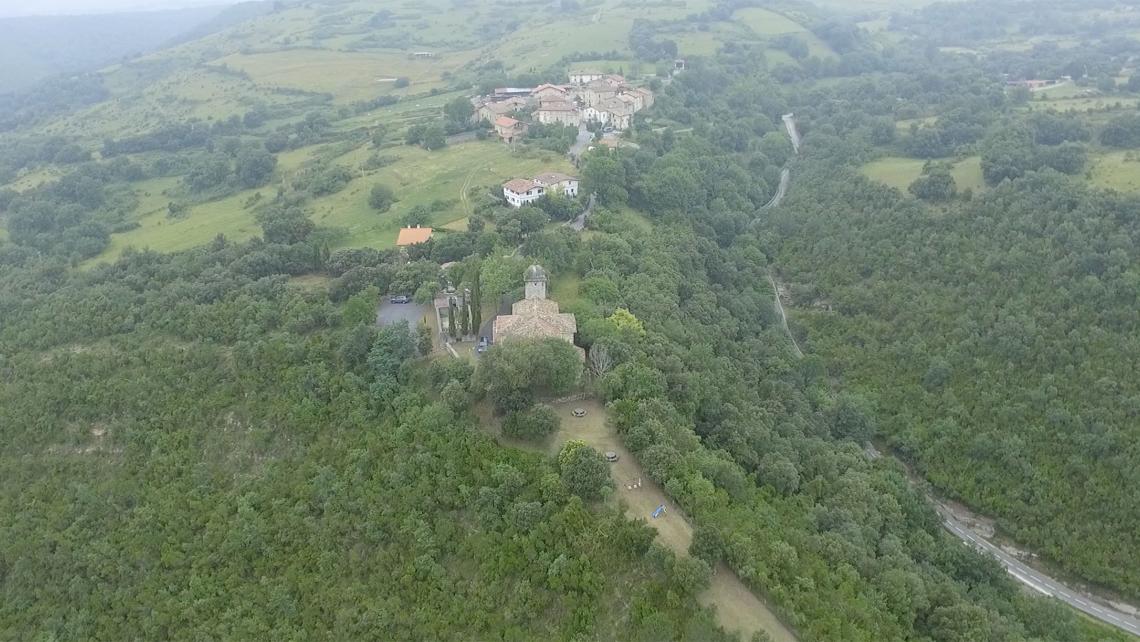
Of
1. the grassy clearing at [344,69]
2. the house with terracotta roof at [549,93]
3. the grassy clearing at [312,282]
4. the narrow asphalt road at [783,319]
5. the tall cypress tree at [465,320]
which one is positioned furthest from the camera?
the grassy clearing at [344,69]

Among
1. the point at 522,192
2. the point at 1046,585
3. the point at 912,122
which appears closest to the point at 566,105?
the point at 522,192

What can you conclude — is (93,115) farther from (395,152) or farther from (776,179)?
(776,179)

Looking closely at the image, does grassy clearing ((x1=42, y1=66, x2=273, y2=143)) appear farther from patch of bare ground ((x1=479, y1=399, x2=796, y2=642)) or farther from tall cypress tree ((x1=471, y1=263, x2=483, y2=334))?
patch of bare ground ((x1=479, y1=399, x2=796, y2=642))

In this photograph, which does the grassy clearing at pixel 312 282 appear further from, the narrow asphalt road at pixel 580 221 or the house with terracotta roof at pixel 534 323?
the narrow asphalt road at pixel 580 221

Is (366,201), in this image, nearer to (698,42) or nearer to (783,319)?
(783,319)

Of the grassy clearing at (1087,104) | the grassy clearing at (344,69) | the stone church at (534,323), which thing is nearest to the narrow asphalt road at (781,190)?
the grassy clearing at (1087,104)

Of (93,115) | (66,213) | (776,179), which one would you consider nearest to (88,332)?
(66,213)

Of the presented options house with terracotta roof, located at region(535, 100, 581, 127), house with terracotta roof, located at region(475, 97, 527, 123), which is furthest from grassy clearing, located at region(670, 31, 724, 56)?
house with terracotta roof, located at region(535, 100, 581, 127)
